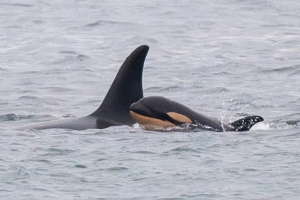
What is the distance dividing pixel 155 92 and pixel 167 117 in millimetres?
5882

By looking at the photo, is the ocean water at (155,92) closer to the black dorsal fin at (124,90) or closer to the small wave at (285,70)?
the small wave at (285,70)

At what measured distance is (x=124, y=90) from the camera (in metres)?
16.8

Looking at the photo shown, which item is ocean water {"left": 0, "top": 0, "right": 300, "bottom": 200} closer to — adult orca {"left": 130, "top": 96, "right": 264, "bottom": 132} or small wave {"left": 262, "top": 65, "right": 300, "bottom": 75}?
small wave {"left": 262, "top": 65, "right": 300, "bottom": 75}

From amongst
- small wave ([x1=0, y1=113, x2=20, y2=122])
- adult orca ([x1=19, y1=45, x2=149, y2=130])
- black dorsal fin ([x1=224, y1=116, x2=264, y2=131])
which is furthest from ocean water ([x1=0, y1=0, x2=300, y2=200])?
adult orca ([x1=19, y1=45, x2=149, y2=130])

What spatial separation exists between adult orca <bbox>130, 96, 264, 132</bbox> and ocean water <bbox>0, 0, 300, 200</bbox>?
0.26 metres

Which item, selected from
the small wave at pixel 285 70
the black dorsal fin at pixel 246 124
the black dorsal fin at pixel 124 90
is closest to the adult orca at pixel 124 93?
the black dorsal fin at pixel 124 90

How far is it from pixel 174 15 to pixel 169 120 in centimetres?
2274

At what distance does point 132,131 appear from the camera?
1598cm

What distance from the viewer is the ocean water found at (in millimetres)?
12398

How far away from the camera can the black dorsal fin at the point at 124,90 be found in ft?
55.0

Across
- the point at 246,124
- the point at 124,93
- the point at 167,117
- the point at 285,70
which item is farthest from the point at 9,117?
the point at 285,70

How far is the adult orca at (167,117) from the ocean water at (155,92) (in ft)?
0.87

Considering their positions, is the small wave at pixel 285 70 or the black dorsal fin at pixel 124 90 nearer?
the black dorsal fin at pixel 124 90

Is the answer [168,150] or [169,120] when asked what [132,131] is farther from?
[168,150]
